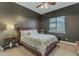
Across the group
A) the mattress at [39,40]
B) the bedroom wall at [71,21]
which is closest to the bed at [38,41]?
the mattress at [39,40]

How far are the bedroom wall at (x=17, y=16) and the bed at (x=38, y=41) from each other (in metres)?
0.21

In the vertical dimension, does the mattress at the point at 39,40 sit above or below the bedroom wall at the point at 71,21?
below

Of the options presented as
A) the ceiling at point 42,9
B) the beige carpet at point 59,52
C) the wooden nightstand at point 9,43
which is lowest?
the beige carpet at point 59,52

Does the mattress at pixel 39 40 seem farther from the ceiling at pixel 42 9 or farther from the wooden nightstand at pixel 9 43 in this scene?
the ceiling at pixel 42 9

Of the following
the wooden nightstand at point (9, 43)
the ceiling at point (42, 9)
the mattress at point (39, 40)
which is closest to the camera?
the ceiling at point (42, 9)

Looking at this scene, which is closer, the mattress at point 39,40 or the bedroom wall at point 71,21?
the bedroom wall at point 71,21

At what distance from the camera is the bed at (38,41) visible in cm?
193

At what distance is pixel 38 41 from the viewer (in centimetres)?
207

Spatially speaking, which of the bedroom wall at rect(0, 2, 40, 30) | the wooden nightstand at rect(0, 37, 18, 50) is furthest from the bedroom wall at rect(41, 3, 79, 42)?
the wooden nightstand at rect(0, 37, 18, 50)

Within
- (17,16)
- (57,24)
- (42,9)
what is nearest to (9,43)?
(17,16)

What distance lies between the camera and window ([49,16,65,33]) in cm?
168

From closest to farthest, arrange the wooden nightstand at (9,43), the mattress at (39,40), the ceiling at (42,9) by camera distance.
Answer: the ceiling at (42,9) → the wooden nightstand at (9,43) → the mattress at (39,40)

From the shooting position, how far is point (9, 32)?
178 centimetres

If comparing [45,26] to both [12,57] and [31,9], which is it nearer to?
[31,9]
